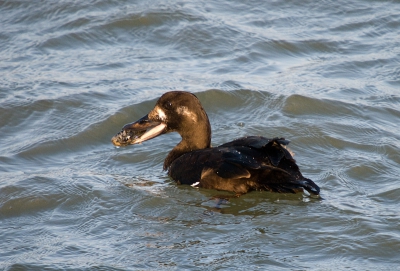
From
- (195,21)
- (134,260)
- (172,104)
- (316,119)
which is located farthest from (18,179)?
(195,21)

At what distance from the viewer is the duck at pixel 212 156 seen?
6.64m

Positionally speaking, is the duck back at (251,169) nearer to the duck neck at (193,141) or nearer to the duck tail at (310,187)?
the duck tail at (310,187)

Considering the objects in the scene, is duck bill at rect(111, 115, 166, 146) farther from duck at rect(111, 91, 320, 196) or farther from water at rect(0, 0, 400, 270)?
water at rect(0, 0, 400, 270)

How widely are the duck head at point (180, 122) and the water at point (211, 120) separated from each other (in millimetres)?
405

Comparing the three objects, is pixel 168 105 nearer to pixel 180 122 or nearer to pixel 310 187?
pixel 180 122

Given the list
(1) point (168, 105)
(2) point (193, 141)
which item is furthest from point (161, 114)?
(2) point (193, 141)

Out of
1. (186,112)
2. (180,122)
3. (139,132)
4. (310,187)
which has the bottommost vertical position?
(310,187)

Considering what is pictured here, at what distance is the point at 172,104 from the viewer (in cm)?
769

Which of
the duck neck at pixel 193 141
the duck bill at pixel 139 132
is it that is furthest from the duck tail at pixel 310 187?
the duck bill at pixel 139 132

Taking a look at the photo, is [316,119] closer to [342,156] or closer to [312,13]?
[342,156]

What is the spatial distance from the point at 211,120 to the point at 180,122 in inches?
59.0

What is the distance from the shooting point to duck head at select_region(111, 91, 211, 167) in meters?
7.63

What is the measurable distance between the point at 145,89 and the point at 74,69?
1.25m

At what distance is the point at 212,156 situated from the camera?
274 inches
